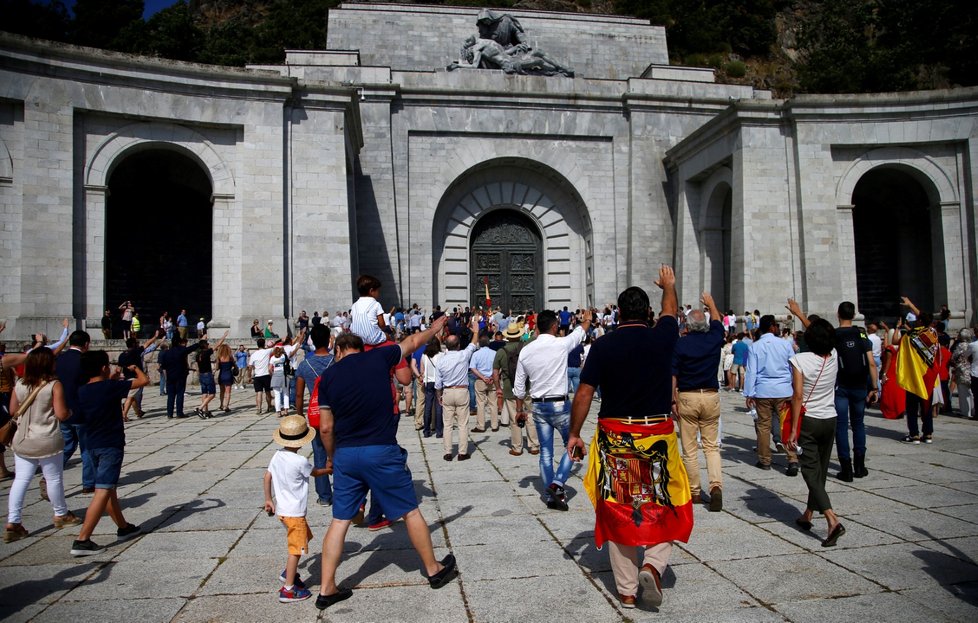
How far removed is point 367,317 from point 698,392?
10.5 feet

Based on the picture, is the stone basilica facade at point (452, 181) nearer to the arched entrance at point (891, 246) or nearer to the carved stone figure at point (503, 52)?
the arched entrance at point (891, 246)

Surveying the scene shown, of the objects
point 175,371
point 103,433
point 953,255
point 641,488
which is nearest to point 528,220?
point 953,255

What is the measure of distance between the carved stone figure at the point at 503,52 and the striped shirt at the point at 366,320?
21.7 m

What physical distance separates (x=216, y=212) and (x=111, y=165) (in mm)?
3058

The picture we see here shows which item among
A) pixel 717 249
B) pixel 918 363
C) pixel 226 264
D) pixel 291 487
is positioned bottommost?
pixel 291 487

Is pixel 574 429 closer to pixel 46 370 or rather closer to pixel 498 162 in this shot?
pixel 46 370

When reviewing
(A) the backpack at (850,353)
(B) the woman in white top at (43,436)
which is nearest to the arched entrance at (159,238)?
(B) the woman in white top at (43,436)

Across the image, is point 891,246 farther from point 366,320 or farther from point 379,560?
point 379,560

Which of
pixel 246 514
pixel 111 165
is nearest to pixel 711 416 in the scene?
pixel 246 514

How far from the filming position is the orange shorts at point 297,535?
4250mm

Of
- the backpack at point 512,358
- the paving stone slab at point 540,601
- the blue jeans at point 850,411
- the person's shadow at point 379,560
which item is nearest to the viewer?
the paving stone slab at point 540,601

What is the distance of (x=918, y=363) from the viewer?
9.08 meters

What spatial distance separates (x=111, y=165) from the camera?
61.4 feet

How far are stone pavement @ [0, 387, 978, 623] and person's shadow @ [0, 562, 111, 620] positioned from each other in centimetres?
2
